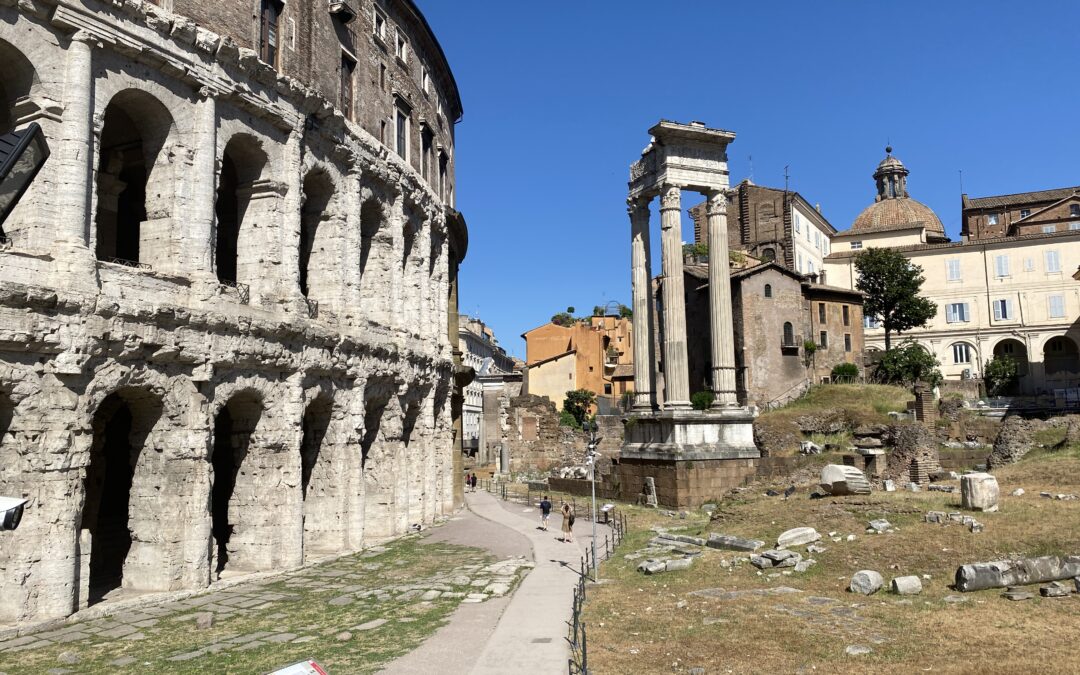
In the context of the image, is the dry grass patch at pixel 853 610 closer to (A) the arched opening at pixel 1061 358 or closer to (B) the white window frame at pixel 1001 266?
(A) the arched opening at pixel 1061 358

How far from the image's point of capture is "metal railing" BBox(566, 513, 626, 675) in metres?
10.4

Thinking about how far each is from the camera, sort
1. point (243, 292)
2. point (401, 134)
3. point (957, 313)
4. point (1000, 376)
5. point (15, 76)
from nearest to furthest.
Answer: point (15, 76)
point (243, 292)
point (401, 134)
point (1000, 376)
point (957, 313)

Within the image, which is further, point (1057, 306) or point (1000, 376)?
point (1057, 306)

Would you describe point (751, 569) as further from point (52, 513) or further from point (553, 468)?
point (553, 468)

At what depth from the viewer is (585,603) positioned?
14695 mm

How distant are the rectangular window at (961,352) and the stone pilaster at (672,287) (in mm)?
42699

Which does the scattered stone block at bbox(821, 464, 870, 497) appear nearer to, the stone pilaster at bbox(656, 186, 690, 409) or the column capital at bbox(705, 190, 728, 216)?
the stone pilaster at bbox(656, 186, 690, 409)

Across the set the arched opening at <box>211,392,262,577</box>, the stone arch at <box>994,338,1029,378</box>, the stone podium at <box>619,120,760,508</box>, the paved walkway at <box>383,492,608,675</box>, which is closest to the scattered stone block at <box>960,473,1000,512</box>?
the paved walkway at <box>383,492,608,675</box>

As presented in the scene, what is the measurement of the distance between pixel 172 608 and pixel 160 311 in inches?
224

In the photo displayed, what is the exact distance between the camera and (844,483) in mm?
22594

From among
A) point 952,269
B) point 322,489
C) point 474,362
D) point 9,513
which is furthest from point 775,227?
point 9,513

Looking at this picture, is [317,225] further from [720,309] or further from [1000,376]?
[1000,376]

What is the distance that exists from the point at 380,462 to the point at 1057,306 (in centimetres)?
5809

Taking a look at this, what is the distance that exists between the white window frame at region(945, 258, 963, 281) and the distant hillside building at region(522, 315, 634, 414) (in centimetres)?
2732
